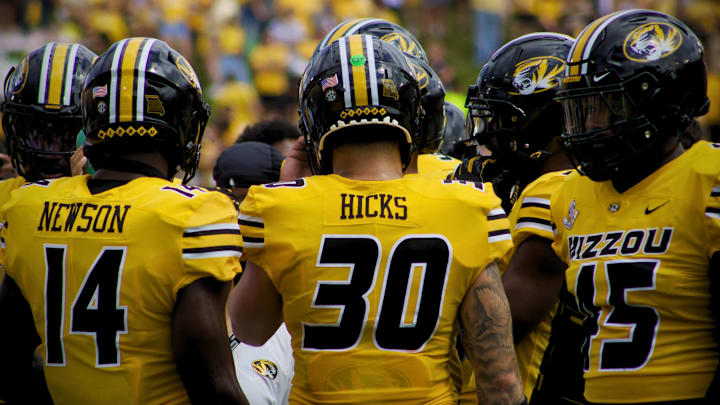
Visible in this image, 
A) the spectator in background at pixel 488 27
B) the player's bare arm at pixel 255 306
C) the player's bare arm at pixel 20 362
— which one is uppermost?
the spectator in background at pixel 488 27

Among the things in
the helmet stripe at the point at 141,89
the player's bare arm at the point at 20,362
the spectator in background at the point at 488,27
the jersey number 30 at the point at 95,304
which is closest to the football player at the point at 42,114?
the player's bare arm at the point at 20,362

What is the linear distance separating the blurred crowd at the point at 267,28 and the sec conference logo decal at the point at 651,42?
10863 mm

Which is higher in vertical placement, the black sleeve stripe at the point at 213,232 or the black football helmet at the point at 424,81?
the black football helmet at the point at 424,81

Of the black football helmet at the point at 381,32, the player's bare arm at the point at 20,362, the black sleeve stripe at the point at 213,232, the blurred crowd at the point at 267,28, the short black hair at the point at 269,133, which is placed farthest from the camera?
the blurred crowd at the point at 267,28

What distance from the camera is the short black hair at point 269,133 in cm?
589

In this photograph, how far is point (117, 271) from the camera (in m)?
2.55

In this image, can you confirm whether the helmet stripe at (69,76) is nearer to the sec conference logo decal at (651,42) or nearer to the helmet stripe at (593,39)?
the helmet stripe at (593,39)

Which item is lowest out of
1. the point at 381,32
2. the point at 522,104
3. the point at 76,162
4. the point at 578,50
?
the point at 76,162

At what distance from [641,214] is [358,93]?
105cm

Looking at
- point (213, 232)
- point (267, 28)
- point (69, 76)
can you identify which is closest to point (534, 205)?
point (213, 232)

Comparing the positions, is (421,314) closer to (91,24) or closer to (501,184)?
(501,184)

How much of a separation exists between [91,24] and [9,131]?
40.4 feet

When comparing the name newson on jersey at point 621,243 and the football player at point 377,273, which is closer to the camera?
the football player at point 377,273

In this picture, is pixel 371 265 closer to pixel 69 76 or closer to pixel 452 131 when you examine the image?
pixel 69 76
